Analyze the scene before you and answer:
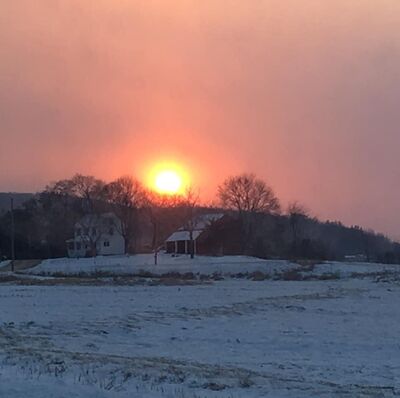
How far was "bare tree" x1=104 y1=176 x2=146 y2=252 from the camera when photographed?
13800 cm

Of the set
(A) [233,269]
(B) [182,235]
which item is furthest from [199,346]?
(B) [182,235]

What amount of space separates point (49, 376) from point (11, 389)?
1.43 m

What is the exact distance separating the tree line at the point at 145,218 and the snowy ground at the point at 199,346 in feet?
259

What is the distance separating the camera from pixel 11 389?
37.0 feet

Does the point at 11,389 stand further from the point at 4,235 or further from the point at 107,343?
the point at 4,235

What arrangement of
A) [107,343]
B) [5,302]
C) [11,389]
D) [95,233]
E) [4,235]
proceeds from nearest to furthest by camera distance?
[11,389]
[107,343]
[5,302]
[4,235]
[95,233]

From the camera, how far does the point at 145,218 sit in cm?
15488

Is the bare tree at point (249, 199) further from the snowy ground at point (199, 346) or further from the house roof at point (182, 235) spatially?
the snowy ground at point (199, 346)

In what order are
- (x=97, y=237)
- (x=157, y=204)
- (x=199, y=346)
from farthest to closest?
(x=157, y=204)
(x=97, y=237)
(x=199, y=346)

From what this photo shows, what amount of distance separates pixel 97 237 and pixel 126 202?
12.1 meters

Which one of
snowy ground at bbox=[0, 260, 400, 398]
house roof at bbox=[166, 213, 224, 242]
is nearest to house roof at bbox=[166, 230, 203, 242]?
house roof at bbox=[166, 213, 224, 242]

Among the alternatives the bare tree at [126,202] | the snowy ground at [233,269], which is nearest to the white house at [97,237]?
the bare tree at [126,202]

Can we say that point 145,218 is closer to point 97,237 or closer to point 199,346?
point 97,237

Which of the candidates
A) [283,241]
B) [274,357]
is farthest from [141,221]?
[274,357]
